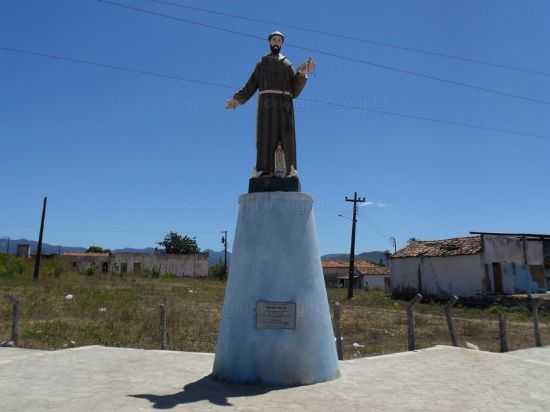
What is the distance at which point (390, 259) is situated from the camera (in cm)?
3250

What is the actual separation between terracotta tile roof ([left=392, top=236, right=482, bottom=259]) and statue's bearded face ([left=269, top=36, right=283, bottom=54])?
22.0 meters

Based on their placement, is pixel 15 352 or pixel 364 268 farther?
pixel 364 268

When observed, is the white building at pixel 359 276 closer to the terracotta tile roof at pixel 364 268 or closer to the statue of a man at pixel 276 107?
the terracotta tile roof at pixel 364 268

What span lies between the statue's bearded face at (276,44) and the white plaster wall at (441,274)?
72.5 feet

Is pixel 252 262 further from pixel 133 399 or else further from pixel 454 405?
pixel 454 405

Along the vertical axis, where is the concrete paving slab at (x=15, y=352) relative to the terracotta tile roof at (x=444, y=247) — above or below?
below

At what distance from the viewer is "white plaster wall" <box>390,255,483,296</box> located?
86.2 feet

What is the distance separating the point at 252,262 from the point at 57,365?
3.17m

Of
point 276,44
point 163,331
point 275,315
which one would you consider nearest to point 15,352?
point 163,331

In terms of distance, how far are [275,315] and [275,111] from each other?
2.81m

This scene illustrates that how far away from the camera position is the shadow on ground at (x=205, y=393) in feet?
16.9

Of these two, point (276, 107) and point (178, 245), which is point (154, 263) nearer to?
point (178, 245)

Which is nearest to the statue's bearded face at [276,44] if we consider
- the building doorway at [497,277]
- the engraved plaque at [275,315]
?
the engraved plaque at [275,315]

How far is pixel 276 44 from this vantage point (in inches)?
280
